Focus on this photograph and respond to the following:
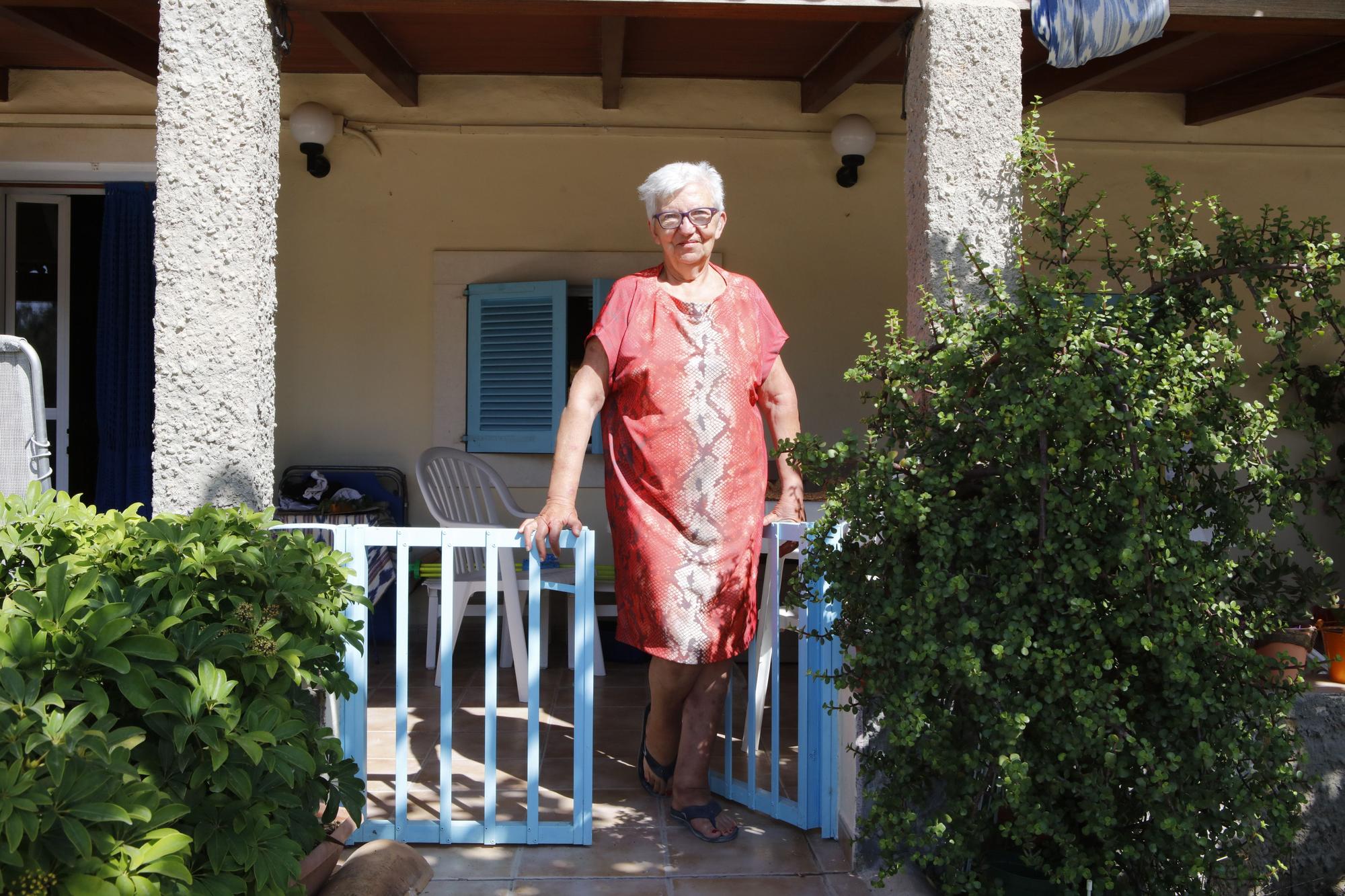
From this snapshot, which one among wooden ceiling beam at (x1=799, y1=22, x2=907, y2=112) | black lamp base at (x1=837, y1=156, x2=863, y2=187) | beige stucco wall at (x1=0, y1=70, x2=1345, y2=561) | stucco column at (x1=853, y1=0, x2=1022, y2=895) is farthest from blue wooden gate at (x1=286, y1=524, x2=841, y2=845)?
black lamp base at (x1=837, y1=156, x2=863, y2=187)

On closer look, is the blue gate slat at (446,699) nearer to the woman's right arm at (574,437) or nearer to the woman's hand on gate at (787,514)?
the woman's right arm at (574,437)

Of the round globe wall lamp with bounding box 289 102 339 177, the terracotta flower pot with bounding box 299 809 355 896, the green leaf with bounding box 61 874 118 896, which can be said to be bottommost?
the terracotta flower pot with bounding box 299 809 355 896

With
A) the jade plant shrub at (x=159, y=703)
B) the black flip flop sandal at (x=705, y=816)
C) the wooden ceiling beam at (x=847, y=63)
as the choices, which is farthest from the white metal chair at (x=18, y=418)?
the wooden ceiling beam at (x=847, y=63)

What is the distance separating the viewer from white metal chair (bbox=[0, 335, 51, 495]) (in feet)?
9.26

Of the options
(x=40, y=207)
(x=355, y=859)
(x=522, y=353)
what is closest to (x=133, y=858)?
(x=355, y=859)

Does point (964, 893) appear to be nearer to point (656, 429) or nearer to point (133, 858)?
point (656, 429)

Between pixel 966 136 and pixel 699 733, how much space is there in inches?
77.0

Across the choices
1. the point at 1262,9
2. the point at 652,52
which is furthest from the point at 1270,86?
the point at 652,52

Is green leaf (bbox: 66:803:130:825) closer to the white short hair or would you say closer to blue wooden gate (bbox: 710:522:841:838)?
blue wooden gate (bbox: 710:522:841:838)

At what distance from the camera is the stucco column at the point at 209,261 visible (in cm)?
305

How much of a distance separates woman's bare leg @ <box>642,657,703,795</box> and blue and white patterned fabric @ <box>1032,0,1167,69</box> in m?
2.10

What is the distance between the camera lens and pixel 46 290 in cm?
622

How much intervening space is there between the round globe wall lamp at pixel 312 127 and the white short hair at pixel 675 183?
315 centimetres

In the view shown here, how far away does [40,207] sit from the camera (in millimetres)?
6172
